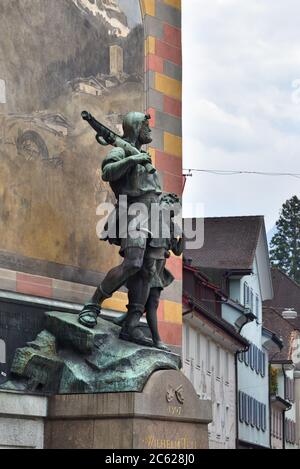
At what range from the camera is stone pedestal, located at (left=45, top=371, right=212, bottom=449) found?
33.9ft

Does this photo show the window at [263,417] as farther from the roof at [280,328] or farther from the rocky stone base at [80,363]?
the rocky stone base at [80,363]

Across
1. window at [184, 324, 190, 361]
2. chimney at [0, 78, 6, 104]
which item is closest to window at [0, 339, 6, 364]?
chimney at [0, 78, 6, 104]

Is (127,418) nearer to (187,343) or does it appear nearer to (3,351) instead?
(3,351)

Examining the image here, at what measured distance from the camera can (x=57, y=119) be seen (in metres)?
11.9

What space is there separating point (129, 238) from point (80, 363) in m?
1.17

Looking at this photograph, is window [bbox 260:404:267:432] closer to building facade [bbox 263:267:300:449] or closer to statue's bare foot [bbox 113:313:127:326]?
building facade [bbox 263:267:300:449]

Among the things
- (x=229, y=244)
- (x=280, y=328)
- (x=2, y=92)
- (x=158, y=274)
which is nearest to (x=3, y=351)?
(x=158, y=274)

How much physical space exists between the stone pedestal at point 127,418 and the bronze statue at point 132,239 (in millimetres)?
663

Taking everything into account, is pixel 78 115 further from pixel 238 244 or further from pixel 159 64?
pixel 238 244

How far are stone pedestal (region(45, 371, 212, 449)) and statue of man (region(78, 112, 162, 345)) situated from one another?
0.67 meters

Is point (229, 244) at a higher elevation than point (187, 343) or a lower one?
higher

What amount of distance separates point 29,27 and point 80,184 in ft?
5.12
